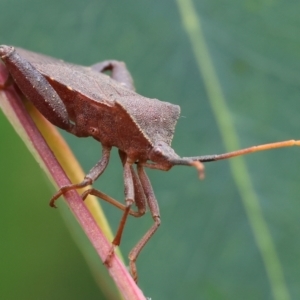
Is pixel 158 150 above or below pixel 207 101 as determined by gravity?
below

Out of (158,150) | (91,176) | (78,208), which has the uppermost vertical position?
(158,150)

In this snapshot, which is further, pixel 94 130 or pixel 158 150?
pixel 94 130

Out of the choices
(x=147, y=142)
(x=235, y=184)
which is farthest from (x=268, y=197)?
(x=147, y=142)

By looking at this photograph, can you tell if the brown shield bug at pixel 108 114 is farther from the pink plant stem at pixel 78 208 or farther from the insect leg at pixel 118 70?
the pink plant stem at pixel 78 208

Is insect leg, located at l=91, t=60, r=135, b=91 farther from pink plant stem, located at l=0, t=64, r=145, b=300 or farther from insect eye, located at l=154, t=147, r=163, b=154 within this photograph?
pink plant stem, located at l=0, t=64, r=145, b=300

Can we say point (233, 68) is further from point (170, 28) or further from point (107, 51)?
point (107, 51)

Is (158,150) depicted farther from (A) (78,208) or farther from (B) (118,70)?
(A) (78,208)

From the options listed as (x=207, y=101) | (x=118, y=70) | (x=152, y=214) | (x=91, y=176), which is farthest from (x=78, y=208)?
(x=118, y=70)
